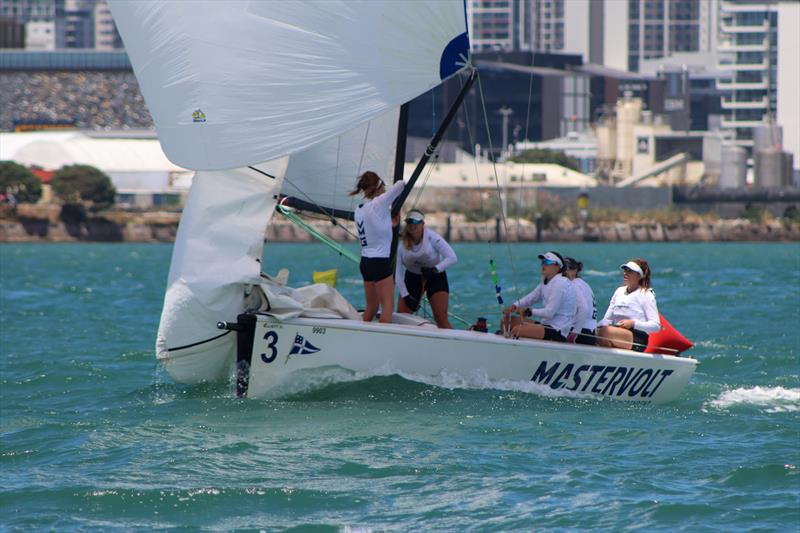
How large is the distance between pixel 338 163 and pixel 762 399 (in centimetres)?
439

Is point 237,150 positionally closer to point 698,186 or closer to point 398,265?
point 398,265

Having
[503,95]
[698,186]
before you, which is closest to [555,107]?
[503,95]

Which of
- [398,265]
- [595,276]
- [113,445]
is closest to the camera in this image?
[113,445]

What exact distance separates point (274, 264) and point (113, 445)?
36425mm

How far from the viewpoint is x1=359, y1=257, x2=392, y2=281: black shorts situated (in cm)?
1189

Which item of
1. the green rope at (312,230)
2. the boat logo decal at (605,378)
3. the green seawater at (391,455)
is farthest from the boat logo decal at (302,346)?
the boat logo decal at (605,378)

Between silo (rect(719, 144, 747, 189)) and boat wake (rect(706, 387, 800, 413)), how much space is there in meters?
89.2

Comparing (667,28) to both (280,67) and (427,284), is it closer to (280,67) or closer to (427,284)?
(427,284)

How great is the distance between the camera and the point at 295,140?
11344mm

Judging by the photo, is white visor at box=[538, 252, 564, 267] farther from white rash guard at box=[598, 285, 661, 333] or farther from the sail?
the sail

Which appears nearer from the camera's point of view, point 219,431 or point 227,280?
point 219,431

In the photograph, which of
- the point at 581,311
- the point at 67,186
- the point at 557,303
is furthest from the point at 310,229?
the point at 67,186

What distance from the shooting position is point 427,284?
1252 centimetres

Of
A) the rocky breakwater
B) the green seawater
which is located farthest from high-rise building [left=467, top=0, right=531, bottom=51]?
the green seawater
